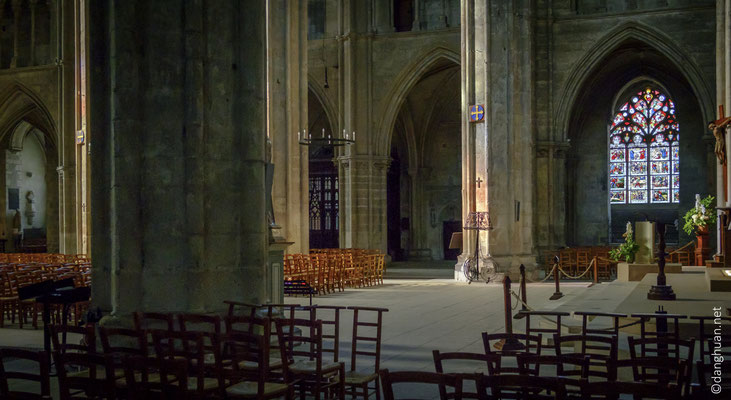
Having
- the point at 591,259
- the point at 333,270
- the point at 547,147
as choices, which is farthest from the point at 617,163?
the point at 333,270

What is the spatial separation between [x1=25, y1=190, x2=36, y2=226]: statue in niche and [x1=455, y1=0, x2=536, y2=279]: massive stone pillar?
23.1 metres

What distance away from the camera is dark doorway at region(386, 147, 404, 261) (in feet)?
103

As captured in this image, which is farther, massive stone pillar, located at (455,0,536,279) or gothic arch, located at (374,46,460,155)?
gothic arch, located at (374,46,460,155)

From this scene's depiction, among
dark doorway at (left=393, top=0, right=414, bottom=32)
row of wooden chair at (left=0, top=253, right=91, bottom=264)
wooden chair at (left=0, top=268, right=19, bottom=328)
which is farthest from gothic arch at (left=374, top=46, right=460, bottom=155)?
wooden chair at (left=0, top=268, right=19, bottom=328)

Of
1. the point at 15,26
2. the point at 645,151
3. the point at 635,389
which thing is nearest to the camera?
the point at 635,389

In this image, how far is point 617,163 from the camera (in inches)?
1173

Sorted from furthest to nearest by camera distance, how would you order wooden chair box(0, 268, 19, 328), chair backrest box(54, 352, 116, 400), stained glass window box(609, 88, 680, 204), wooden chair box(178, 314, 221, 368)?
stained glass window box(609, 88, 680, 204)
wooden chair box(0, 268, 19, 328)
wooden chair box(178, 314, 221, 368)
chair backrest box(54, 352, 116, 400)

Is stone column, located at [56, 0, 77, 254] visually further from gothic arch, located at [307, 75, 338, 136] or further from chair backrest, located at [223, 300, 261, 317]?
chair backrest, located at [223, 300, 261, 317]

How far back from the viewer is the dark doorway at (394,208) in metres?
31.3

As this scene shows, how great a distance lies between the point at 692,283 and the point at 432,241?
61.7 ft

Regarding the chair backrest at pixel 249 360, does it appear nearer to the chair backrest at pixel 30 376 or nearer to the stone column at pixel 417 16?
the chair backrest at pixel 30 376

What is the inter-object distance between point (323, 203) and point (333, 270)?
568 inches

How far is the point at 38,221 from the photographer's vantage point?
3609 centimetres

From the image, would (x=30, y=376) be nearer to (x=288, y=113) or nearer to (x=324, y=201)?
(x=288, y=113)
